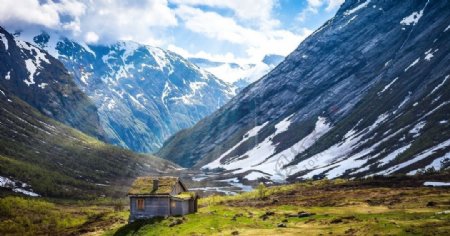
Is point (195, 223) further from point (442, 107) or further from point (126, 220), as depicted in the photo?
point (442, 107)

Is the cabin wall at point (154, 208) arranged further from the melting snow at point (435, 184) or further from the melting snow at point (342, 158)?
the melting snow at point (342, 158)

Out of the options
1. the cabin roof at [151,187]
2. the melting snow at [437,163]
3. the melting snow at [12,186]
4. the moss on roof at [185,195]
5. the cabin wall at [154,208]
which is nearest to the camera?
the moss on roof at [185,195]

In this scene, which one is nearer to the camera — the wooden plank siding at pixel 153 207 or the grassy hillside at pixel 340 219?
the grassy hillside at pixel 340 219

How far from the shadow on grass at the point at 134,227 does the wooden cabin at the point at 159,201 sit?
3.17 meters

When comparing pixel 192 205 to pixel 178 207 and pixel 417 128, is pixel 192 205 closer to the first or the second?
pixel 178 207

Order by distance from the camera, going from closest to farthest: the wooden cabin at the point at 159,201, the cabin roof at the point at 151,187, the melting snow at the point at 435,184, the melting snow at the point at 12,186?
the wooden cabin at the point at 159,201 → the cabin roof at the point at 151,187 → the melting snow at the point at 435,184 → the melting snow at the point at 12,186

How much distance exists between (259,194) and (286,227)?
189ft

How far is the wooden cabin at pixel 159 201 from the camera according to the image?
7219cm

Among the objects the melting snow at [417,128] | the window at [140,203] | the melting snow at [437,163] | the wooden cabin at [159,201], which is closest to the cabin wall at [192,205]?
the wooden cabin at [159,201]

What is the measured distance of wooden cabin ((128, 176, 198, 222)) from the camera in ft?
237

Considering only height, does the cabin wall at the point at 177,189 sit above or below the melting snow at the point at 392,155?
below

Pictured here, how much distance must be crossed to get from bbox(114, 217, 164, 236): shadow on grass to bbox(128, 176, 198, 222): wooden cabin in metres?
3.17

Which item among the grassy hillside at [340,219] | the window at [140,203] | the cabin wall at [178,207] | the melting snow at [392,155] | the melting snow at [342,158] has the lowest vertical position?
the grassy hillside at [340,219]

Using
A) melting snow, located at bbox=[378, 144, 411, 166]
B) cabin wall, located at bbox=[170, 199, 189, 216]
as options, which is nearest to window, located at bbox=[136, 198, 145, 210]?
cabin wall, located at bbox=[170, 199, 189, 216]
